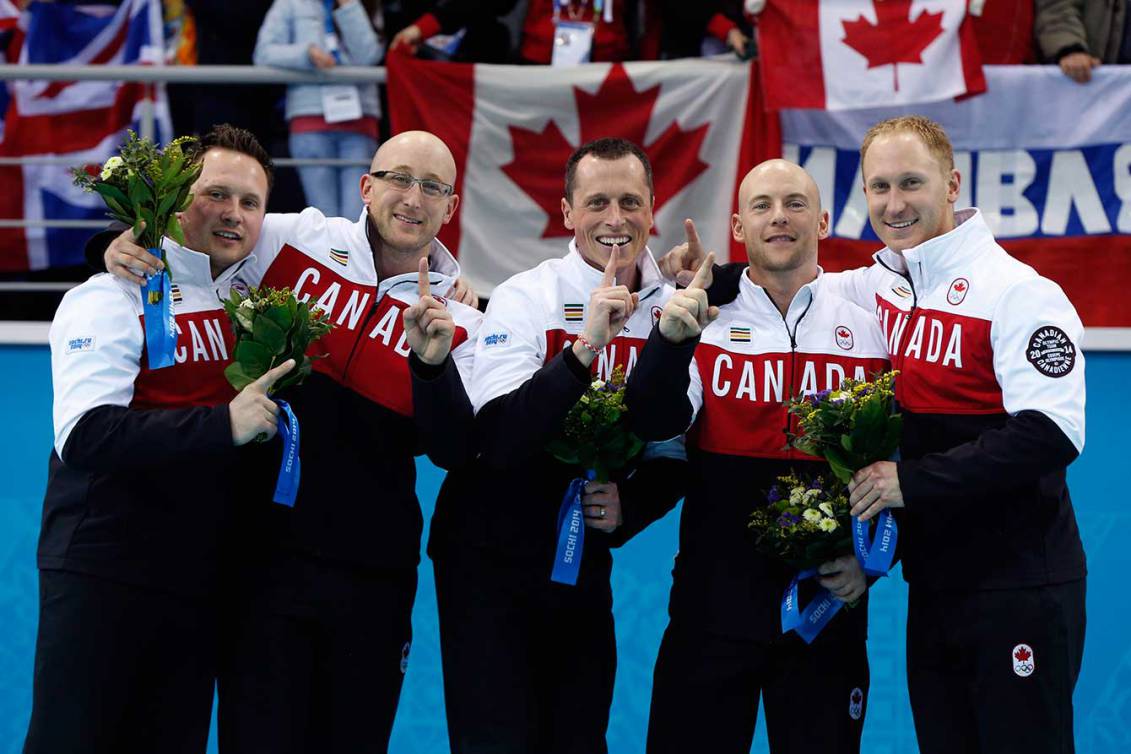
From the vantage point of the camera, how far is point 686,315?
357cm

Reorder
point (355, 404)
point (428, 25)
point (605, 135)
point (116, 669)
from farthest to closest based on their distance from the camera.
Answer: point (428, 25) → point (605, 135) → point (355, 404) → point (116, 669)

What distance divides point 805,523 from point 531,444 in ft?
2.53

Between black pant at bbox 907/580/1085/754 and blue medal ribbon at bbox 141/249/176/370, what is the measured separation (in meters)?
2.21

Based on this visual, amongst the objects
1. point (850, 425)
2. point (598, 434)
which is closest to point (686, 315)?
point (598, 434)

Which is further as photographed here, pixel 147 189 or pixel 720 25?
pixel 720 25

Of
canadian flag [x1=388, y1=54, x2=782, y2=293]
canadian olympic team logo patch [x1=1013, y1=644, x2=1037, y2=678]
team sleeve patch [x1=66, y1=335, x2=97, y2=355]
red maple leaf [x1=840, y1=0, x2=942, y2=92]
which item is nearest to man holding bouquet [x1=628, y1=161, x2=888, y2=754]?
canadian olympic team logo patch [x1=1013, y1=644, x2=1037, y2=678]

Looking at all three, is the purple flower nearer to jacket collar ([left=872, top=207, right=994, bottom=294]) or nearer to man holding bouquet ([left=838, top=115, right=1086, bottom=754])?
man holding bouquet ([left=838, top=115, right=1086, bottom=754])

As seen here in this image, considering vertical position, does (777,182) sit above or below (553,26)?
below

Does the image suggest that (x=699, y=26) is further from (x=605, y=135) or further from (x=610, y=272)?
(x=610, y=272)

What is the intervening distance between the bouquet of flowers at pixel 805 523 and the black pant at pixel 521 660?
1.75 ft

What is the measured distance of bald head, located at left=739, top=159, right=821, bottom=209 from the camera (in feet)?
13.3

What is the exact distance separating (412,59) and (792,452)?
127 inches

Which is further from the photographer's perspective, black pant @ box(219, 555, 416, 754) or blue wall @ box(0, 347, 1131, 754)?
blue wall @ box(0, 347, 1131, 754)

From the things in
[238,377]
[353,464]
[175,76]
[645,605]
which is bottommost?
[645,605]
